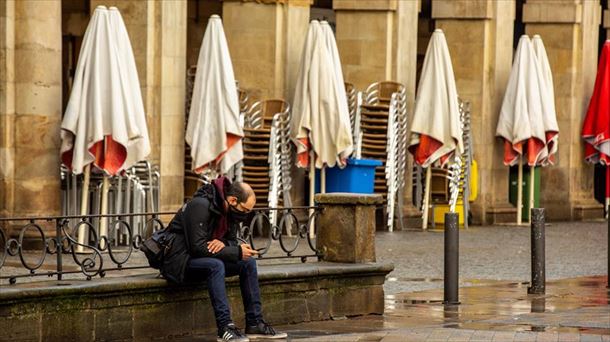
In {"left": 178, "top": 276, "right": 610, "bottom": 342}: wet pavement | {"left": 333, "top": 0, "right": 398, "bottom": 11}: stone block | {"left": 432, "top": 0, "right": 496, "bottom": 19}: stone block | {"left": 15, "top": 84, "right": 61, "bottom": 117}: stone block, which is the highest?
{"left": 432, "top": 0, "right": 496, "bottom": 19}: stone block

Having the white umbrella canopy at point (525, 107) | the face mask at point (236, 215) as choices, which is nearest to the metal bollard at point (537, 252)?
the face mask at point (236, 215)

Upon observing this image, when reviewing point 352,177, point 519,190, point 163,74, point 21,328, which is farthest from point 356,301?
point 519,190

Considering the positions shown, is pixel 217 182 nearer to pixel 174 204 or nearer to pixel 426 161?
pixel 174 204

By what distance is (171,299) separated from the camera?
13523mm

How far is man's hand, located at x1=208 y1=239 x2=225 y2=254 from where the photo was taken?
13328 mm

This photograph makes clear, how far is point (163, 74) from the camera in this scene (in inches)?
890

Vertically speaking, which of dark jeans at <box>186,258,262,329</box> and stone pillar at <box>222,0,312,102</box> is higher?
stone pillar at <box>222,0,312,102</box>

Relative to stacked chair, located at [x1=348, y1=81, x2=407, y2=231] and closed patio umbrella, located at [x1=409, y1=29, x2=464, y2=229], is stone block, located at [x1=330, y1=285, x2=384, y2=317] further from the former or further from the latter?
closed patio umbrella, located at [x1=409, y1=29, x2=464, y2=229]

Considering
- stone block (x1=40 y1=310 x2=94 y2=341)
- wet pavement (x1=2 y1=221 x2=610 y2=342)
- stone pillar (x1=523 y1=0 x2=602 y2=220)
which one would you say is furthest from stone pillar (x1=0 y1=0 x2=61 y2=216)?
stone pillar (x1=523 y1=0 x2=602 y2=220)

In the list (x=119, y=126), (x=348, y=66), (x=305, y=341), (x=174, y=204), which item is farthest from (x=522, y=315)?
(x=348, y=66)

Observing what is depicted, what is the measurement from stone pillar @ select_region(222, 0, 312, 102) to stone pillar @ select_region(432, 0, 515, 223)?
5.81m

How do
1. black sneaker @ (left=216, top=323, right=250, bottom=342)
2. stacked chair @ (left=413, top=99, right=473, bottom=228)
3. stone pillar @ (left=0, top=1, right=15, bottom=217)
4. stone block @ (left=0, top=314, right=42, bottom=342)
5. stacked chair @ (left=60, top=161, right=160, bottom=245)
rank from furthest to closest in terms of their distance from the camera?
stacked chair @ (left=413, top=99, right=473, bottom=228) → stacked chair @ (left=60, top=161, right=160, bottom=245) → stone pillar @ (left=0, top=1, right=15, bottom=217) → black sneaker @ (left=216, top=323, right=250, bottom=342) → stone block @ (left=0, top=314, right=42, bottom=342)

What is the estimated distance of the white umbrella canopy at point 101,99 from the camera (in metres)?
19.8

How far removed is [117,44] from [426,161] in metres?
8.40
